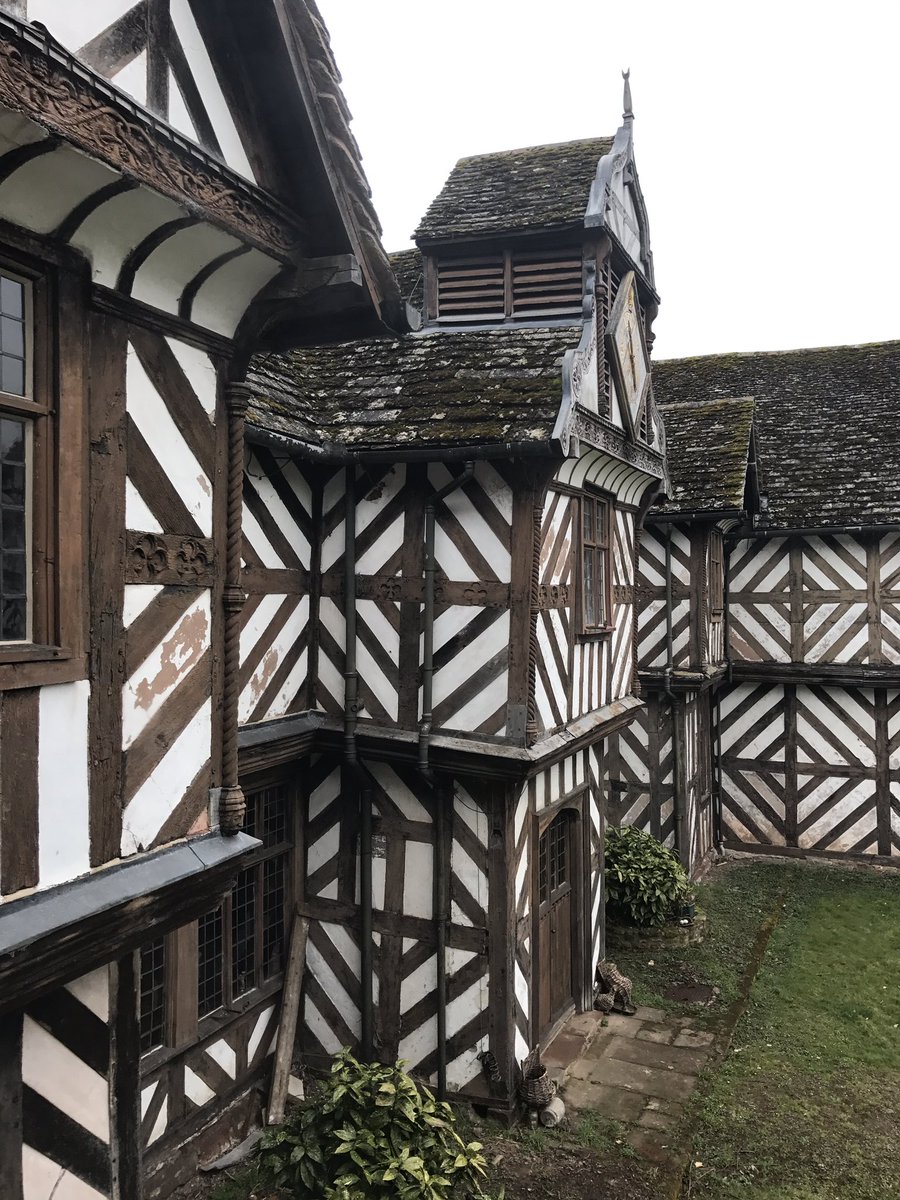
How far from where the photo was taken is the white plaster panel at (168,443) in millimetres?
3684

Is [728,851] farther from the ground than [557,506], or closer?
closer

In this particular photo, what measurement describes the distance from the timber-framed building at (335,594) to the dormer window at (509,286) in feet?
0.14

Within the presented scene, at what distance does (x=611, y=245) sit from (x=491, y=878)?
21.8ft

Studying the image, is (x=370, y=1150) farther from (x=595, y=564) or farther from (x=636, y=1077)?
(x=595, y=564)

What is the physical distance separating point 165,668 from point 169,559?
483 mm

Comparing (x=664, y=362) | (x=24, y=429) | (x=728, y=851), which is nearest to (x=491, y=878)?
(x=24, y=429)

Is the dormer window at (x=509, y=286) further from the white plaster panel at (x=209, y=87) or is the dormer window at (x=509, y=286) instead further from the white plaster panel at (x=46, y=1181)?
the white plaster panel at (x=46, y=1181)

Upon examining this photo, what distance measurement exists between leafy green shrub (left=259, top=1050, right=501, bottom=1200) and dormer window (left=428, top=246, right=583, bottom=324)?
7473 millimetres

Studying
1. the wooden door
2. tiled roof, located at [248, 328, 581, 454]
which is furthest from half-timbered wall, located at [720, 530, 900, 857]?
tiled roof, located at [248, 328, 581, 454]

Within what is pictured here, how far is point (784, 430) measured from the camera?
17.7m

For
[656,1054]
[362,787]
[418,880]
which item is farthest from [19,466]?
[656,1054]

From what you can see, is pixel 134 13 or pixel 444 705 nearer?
pixel 134 13

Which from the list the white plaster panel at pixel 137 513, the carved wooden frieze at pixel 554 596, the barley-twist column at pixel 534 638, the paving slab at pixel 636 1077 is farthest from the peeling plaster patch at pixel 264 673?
the paving slab at pixel 636 1077

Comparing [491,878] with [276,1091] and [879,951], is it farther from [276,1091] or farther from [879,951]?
[879,951]
